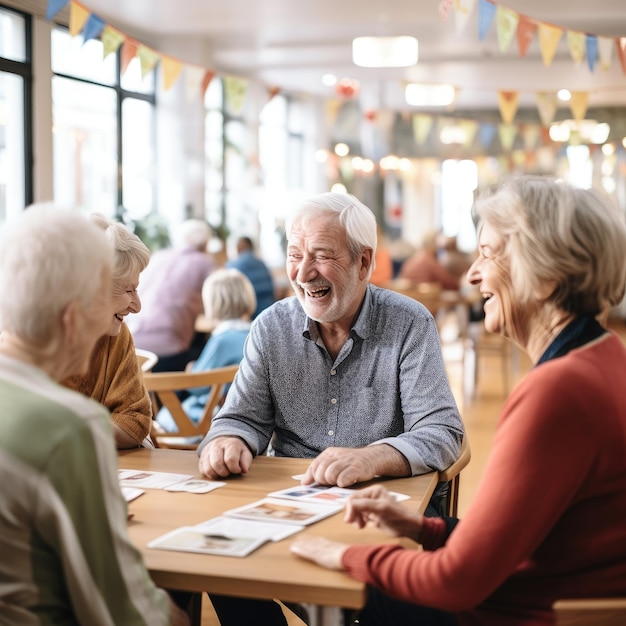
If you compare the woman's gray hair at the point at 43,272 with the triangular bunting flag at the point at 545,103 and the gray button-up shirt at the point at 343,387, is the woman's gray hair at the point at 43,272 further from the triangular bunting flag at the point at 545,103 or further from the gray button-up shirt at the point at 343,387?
the triangular bunting flag at the point at 545,103

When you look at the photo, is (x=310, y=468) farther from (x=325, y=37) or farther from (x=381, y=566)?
(x=325, y=37)

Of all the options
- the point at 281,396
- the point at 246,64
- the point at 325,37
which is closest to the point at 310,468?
the point at 281,396

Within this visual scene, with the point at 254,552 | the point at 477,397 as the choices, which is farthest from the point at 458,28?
the point at 254,552

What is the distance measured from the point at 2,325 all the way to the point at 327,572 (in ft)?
2.13

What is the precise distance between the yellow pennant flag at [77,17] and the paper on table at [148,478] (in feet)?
13.5

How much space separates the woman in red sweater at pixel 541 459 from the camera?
1416 millimetres

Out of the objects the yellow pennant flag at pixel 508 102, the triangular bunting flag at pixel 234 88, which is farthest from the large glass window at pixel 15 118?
the yellow pennant flag at pixel 508 102

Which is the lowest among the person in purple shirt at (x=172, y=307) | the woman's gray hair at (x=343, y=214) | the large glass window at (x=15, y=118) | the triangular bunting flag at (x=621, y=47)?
the person in purple shirt at (x=172, y=307)

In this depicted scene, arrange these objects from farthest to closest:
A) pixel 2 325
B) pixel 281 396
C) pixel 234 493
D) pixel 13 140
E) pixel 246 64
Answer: pixel 246 64
pixel 13 140
pixel 281 396
pixel 234 493
pixel 2 325

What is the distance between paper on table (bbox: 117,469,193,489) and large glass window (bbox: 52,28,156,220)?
20.2 ft

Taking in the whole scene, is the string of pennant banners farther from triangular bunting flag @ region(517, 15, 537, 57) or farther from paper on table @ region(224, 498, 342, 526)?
paper on table @ region(224, 498, 342, 526)

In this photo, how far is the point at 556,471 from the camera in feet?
4.61

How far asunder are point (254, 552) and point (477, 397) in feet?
21.3

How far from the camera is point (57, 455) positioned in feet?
4.10
